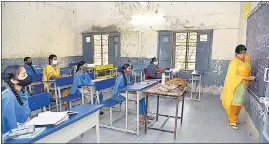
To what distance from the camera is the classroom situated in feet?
6.56

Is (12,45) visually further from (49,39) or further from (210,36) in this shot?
(210,36)

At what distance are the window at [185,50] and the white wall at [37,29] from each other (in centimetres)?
402

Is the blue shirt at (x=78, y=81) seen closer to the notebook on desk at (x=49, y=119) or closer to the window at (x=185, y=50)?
the notebook on desk at (x=49, y=119)

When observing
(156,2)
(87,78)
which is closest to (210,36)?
(156,2)

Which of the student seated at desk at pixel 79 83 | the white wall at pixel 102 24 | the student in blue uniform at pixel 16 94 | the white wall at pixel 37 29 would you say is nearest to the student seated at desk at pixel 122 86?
the student seated at desk at pixel 79 83

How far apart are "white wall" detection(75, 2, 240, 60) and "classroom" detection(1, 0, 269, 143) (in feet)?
0.10

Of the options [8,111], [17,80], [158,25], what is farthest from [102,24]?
[8,111]

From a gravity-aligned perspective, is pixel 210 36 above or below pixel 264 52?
above

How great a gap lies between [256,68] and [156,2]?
13.8 ft

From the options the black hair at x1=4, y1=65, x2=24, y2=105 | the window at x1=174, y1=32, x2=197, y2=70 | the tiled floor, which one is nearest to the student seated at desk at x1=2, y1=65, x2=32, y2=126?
the black hair at x1=4, y1=65, x2=24, y2=105

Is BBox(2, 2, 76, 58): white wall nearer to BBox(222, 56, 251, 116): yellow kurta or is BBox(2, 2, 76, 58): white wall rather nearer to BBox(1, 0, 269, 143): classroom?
BBox(1, 0, 269, 143): classroom

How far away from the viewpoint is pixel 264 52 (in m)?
2.70

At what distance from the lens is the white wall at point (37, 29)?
18.0ft

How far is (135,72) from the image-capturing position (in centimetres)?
657
